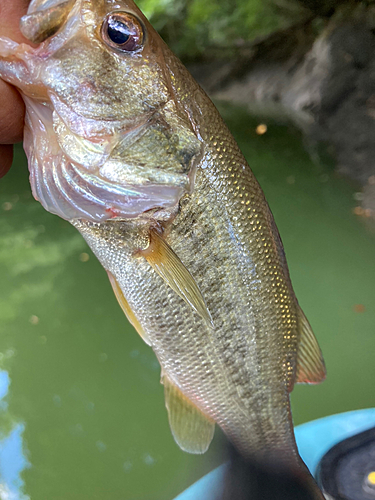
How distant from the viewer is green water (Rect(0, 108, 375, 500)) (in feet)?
4.98

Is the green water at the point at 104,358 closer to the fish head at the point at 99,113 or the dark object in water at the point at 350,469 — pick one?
the dark object in water at the point at 350,469

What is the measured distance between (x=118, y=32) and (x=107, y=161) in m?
0.21

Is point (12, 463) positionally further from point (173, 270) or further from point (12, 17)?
point (12, 17)

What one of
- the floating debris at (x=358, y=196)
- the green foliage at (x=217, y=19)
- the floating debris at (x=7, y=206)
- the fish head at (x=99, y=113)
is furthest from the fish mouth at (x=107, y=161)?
the green foliage at (x=217, y=19)

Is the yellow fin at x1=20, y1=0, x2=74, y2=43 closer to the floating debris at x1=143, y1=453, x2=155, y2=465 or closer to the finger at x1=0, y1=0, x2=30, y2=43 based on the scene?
the finger at x1=0, y1=0, x2=30, y2=43

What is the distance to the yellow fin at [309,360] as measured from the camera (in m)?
0.90

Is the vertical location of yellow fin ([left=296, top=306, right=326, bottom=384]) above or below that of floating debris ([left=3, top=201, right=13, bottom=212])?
above

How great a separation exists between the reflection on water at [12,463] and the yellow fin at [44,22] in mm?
1662

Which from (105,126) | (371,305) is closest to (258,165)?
(371,305)

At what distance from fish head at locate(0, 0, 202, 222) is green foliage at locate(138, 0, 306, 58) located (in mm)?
3759

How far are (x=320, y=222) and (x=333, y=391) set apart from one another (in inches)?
41.1

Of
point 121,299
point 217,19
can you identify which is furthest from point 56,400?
point 217,19

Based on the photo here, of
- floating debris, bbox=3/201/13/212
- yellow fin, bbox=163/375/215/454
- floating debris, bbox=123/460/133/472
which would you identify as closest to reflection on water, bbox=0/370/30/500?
floating debris, bbox=123/460/133/472

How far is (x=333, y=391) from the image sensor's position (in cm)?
162
